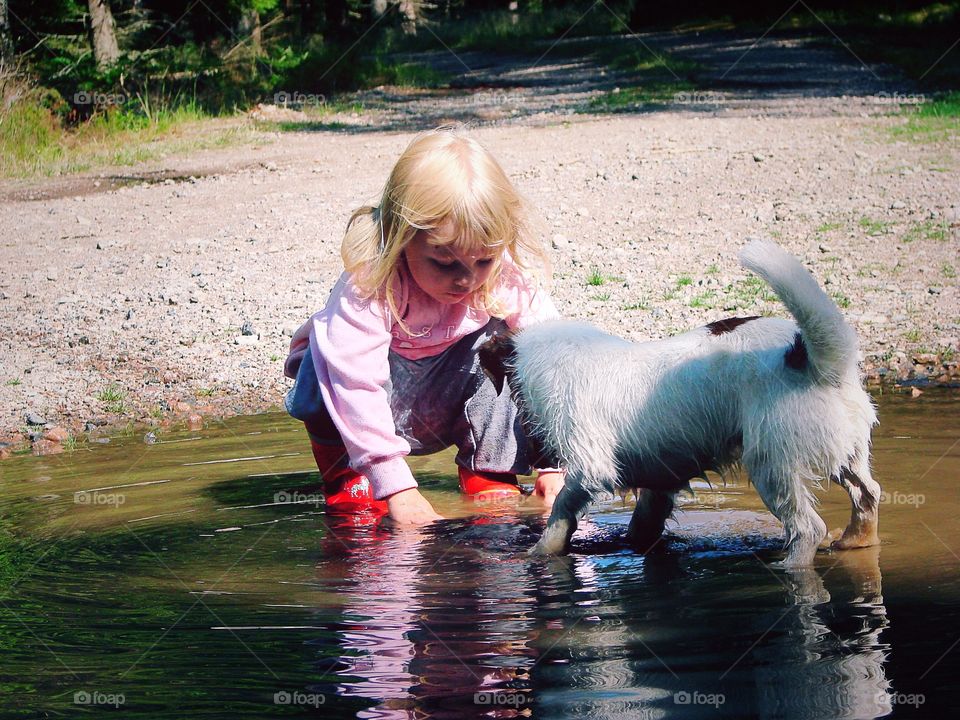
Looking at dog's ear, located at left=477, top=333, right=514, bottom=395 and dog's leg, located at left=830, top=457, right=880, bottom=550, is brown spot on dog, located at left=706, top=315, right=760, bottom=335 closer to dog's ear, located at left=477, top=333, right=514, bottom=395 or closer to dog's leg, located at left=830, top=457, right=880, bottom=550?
dog's leg, located at left=830, top=457, right=880, bottom=550

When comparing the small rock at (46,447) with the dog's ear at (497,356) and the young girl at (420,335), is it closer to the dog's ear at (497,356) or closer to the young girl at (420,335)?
the young girl at (420,335)

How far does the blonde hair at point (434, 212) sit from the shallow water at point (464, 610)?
1.01 metres

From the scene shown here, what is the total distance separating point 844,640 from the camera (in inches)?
118

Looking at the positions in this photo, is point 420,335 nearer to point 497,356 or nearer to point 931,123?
point 497,356

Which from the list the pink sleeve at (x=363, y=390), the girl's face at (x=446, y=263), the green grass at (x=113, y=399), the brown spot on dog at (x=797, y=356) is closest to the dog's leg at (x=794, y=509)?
the brown spot on dog at (x=797, y=356)

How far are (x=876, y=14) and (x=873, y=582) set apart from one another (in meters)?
27.6

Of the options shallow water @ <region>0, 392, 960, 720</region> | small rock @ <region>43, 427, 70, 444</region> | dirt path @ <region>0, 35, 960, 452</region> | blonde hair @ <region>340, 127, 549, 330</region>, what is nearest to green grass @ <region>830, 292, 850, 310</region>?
Result: dirt path @ <region>0, 35, 960, 452</region>

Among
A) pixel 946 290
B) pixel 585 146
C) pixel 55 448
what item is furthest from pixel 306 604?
pixel 585 146

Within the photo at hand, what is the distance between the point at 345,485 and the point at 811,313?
7.32 ft

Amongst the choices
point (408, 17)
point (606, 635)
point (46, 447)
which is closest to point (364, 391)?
point (606, 635)

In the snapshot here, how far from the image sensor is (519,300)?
4633 millimetres

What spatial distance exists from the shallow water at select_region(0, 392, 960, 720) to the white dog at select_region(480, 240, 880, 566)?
222 mm

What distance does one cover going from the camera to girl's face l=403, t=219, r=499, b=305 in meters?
4.10

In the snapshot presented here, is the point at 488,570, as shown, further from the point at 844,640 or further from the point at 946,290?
the point at 946,290
